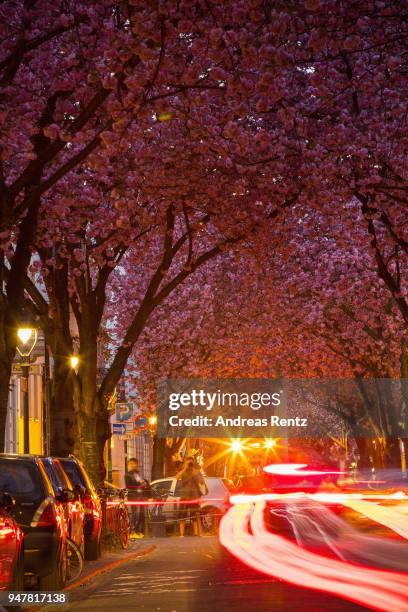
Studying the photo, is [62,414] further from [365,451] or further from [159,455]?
[365,451]

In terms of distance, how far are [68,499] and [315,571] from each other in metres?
3.27

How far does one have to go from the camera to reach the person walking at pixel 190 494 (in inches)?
1280

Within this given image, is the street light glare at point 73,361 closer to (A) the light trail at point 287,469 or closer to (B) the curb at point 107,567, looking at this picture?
(B) the curb at point 107,567

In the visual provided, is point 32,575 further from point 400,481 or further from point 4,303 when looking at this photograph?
point 400,481

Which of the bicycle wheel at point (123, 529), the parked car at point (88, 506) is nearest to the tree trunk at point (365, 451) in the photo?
the bicycle wheel at point (123, 529)

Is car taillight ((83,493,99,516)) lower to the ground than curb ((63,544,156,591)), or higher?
higher

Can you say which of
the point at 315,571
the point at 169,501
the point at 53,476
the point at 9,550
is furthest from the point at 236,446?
the point at 9,550

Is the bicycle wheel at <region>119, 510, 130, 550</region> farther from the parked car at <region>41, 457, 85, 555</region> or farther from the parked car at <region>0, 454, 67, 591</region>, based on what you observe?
the parked car at <region>0, 454, 67, 591</region>

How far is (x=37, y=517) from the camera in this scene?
14992 mm

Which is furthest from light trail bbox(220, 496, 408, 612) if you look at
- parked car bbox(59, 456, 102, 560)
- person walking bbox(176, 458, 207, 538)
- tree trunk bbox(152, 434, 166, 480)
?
tree trunk bbox(152, 434, 166, 480)

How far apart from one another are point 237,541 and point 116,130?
12360mm

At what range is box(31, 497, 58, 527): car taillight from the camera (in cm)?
1497

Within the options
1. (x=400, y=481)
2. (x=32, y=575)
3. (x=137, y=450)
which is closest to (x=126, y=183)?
(x=32, y=575)

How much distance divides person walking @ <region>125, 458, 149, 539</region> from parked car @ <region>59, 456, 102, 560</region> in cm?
922
